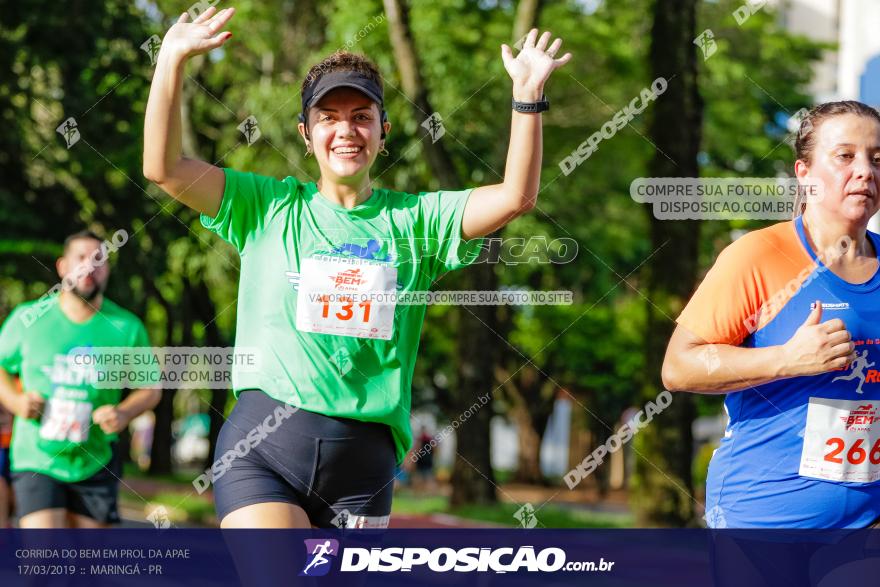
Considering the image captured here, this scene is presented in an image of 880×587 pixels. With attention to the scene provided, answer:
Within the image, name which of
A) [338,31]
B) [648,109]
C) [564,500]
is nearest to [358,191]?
[648,109]

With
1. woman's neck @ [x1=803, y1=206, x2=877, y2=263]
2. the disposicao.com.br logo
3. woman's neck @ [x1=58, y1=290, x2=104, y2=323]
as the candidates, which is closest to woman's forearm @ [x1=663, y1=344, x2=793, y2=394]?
woman's neck @ [x1=803, y1=206, x2=877, y2=263]

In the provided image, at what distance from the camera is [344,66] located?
146 inches

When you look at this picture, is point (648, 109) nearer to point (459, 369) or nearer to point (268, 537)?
point (459, 369)

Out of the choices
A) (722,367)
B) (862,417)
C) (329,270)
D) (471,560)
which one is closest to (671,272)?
(471,560)

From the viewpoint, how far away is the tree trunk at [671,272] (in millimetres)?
11766

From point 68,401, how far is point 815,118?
12.6ft

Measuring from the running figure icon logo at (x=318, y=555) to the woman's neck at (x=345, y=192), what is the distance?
979mm

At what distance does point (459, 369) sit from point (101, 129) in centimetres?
534

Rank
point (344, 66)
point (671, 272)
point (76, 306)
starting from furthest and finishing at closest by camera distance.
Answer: point (671, 272) < point (76, 306) < point (344, 66)

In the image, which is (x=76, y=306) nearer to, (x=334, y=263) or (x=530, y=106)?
(x=334, y=263)

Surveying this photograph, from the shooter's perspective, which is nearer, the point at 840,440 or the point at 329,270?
the point at 840,440

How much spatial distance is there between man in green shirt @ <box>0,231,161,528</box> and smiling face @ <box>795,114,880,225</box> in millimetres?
3581

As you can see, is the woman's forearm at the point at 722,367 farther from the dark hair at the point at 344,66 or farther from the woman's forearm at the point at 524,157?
the dark hair at the point at 344,66

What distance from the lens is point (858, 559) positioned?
10.5ft
